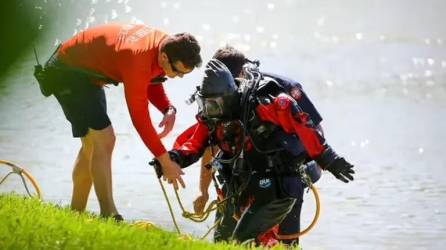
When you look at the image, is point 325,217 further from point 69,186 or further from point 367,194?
point 69,186

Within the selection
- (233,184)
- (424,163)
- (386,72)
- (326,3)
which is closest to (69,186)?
(424,163)

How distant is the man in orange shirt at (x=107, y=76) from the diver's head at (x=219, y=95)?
0.42ft

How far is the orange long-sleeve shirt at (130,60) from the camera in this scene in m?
5.73

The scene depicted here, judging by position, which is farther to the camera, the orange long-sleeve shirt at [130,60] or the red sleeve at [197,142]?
the red sleeve at [197,142]

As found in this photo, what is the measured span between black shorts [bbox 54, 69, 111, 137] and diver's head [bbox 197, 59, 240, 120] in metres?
0.76

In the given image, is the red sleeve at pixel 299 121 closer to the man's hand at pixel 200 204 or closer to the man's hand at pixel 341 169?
the man's hand at pixel 341 169

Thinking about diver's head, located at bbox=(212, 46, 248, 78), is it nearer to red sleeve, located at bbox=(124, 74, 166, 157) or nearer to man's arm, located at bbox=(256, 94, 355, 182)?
man's arm, located at bbox=(256, 94, 355, 182)

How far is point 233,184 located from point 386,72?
1161cm

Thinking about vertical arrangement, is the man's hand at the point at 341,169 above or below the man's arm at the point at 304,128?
below

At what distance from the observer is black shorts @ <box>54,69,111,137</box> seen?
629cm

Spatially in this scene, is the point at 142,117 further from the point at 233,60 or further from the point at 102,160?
the point at 233,60

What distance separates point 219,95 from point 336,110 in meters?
9.34

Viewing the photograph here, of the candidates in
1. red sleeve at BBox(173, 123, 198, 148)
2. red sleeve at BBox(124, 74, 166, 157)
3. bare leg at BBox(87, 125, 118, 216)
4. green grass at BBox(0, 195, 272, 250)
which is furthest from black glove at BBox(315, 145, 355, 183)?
bare leg at BBox(87, 125, 118, 216)

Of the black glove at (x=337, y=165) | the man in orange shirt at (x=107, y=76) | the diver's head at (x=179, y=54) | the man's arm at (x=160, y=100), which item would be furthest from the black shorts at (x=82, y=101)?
the black glove at (x=337, y=165)
